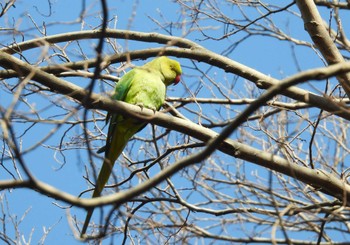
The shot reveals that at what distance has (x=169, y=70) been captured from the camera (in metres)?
5.74

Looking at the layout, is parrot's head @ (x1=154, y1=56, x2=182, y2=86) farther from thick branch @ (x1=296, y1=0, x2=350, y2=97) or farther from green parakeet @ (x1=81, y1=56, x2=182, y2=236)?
thick branch @ (x1=296, y1=0, x2=350, y2=97)

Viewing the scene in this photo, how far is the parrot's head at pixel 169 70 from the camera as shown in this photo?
566 cm

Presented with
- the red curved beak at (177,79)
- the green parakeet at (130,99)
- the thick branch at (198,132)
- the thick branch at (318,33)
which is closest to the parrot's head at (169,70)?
the red curved beak at (177,79)

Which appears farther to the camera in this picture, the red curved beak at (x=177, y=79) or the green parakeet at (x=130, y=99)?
the red curved beak at (x=177, y=79)

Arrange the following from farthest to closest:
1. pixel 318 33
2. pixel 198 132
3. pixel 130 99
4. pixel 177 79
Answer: pixel 177 79, pixel 130 99, pixel 318 33, pixel 198 132

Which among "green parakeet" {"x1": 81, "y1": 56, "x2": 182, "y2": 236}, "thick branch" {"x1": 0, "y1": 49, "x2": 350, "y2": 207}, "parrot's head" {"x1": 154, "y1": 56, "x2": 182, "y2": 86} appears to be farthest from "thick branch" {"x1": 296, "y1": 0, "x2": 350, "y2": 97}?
"parrot's head" {"x1": 154, "y1": 56, "x2": 182, "y2": 86}

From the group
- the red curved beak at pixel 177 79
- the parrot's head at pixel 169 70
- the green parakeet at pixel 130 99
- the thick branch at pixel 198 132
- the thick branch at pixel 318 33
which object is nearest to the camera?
the thick branch at pixel 198 132

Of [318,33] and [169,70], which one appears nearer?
[318,33]

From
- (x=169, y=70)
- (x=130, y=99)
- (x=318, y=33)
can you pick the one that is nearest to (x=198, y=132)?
(x=318, y=33)

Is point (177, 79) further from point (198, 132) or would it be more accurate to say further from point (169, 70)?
point (198, 132)

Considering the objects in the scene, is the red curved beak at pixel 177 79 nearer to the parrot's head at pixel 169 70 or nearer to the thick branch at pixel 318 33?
the parrot's head at pixel 169 70

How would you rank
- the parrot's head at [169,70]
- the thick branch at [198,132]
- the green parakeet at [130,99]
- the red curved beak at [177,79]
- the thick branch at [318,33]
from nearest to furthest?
1. the thick branch at [198,132]
2. the thick branch at [318,33]
3. the green parakeet at [130,99]
4. the parrot's head at [169,70]
5. the red curved beak at [177,79]

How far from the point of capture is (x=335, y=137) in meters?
7.54

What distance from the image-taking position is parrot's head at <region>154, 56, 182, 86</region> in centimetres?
566
